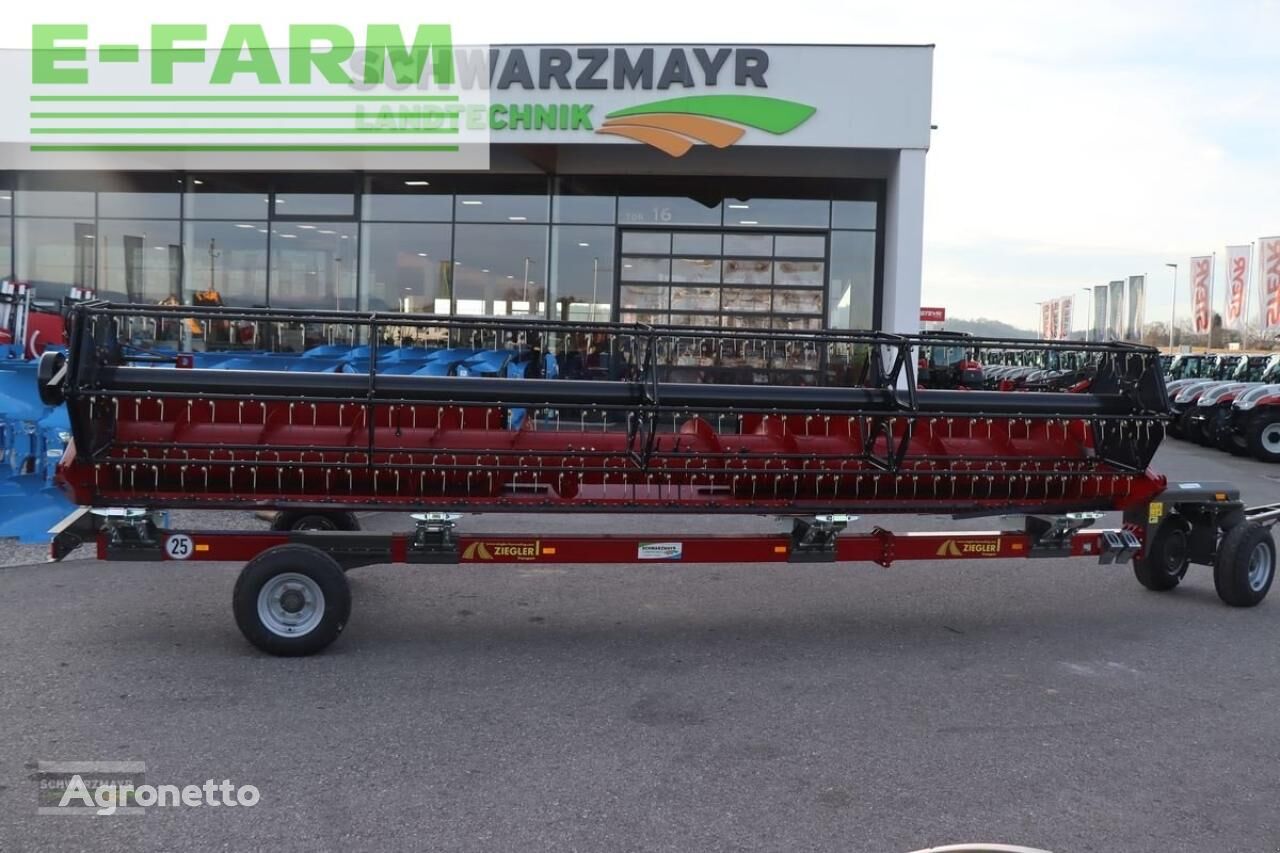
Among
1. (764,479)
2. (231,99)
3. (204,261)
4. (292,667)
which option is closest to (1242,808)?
(764,479)

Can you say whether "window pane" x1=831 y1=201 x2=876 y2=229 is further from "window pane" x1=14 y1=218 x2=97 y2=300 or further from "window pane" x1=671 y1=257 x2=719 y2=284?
"window pane" x1=14 y1=218 x2=97 y2=300

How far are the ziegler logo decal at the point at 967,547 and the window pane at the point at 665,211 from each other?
1496cm

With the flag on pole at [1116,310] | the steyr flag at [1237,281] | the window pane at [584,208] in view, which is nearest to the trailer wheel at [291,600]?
the window pane at [584,208]

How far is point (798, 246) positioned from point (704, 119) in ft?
11.9

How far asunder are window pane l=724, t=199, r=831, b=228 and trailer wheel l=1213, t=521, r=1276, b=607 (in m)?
14.2

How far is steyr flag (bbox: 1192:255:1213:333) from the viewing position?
60531 mm

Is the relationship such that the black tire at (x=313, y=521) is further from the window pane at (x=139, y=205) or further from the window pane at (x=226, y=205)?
the window pane at (x=139, y=205)

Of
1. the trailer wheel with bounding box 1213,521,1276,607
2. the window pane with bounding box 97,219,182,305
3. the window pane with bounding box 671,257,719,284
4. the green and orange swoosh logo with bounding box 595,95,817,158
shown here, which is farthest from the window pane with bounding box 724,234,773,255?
the trailer wheel with bounding box 1213,521,1276,607

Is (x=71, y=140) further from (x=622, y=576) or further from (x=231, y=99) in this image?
(x=622, y=576)

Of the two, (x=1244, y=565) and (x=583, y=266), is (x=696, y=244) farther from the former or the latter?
(x=1244, y=565)

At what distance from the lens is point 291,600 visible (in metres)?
5.87

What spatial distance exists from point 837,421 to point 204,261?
17998mm

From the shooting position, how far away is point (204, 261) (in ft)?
71.5

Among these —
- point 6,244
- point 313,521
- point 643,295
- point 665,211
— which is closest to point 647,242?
point 665,211
